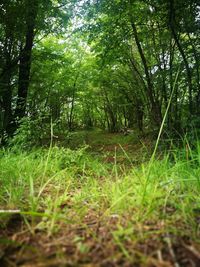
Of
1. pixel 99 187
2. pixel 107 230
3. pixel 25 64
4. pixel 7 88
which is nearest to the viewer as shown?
pixel 107 230

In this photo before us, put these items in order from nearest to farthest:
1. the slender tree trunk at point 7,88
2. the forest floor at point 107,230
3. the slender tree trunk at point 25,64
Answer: the forest floor at point 107,230 → the slender tree trunk at point 25,64 → the slender tree trunk at point 7,88

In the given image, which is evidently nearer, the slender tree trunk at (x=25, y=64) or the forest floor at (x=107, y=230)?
the forest floor at (x=107, y=230)

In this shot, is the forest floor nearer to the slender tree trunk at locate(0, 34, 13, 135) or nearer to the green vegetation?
the green vegetation

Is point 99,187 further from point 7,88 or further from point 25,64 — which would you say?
point 7,88

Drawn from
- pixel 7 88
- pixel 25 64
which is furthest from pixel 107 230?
pixel 7 88

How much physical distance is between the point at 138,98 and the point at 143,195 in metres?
8.91

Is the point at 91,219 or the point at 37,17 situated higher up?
the point at 37,17

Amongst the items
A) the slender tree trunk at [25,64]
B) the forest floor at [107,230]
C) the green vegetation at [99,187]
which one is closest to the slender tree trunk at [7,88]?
the green vegetation at [99,187]

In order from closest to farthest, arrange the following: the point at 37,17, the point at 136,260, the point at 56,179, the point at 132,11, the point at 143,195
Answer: the point at 136,260 → the point at 143,195 → the point at 56,179 → the point at 132,11 → the point at 37,17

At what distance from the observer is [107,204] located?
59.3 inches

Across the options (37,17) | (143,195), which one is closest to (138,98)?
(37,17)

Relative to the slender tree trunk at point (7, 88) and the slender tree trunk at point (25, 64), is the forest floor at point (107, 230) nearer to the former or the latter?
the slender tree trunk at point (25, 64)

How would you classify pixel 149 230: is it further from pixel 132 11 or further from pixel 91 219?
pixel 132 11

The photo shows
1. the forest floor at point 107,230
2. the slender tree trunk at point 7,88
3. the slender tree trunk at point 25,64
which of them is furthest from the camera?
the slender tree trunk at point 7,88
